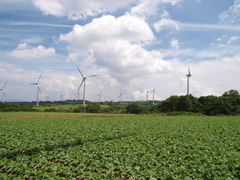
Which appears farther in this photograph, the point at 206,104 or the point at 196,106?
the point at 196,106

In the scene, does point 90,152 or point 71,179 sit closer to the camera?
point 71,179

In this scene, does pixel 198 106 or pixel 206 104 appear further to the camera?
pixel 198 106

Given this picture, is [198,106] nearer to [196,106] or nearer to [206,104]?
[196,106]

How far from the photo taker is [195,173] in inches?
397

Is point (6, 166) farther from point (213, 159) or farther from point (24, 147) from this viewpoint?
point (213, 159)

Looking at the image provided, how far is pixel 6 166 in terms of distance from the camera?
12469mm

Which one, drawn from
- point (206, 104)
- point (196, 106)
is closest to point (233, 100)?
point (206, 104)

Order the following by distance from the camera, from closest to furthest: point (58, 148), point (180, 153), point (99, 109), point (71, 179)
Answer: point (71, 179), point (180, 153), point (58, 148), point (99, 109)

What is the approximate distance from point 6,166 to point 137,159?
8730 mm

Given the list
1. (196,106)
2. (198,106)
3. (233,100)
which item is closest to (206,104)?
(198,106)

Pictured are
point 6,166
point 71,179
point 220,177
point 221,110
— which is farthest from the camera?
point 221,110

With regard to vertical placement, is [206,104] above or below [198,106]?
above

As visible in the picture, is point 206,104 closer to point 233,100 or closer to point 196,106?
point 196,106

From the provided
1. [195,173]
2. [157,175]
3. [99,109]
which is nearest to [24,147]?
[157,175]
